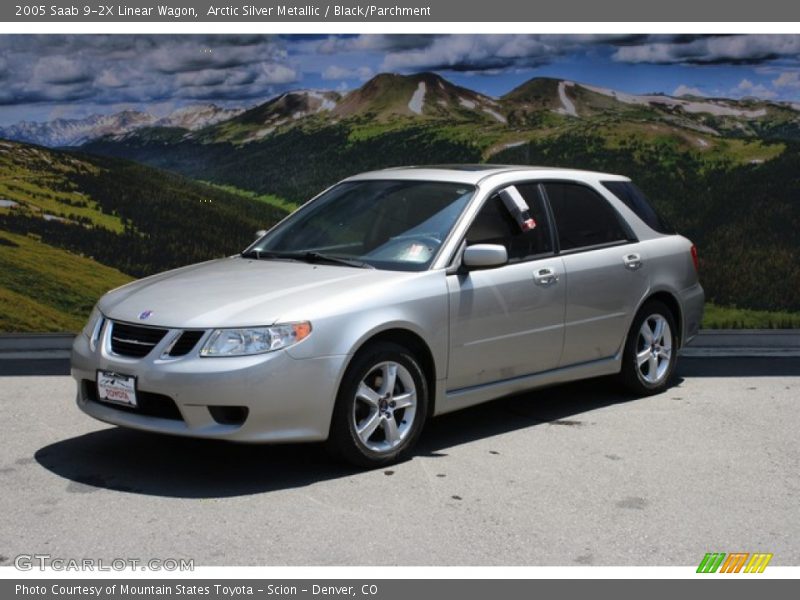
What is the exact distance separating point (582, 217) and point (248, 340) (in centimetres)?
286

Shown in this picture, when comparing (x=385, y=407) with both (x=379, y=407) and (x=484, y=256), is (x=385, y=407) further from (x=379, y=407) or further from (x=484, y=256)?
(x=484, y=256)

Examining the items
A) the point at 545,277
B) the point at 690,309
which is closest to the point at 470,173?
the point at 545,277

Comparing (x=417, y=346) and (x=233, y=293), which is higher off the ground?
(x=233, y=293)

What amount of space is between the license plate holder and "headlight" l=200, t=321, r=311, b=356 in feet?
1.58

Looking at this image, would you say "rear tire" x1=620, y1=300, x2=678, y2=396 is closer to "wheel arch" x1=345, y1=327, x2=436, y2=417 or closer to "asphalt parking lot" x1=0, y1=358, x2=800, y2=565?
"asphalt parking lot" x1=0, y1=358, x2=800, y2=565

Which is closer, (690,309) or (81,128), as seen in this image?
(690,309)

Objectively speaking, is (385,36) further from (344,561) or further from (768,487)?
(344,561)

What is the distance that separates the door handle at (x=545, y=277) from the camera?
744cm

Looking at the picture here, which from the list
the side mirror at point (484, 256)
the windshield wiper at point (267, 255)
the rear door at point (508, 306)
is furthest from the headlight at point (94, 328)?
the side mirror at point (484, 256)

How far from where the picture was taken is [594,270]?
7.88m

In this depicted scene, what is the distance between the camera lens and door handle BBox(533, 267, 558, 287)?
7441 millimetres

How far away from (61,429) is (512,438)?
2.79 meters

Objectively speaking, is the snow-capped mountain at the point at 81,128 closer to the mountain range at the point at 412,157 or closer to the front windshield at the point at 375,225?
the mountain range at the point at 412,157

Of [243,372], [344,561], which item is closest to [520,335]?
[243,372]
